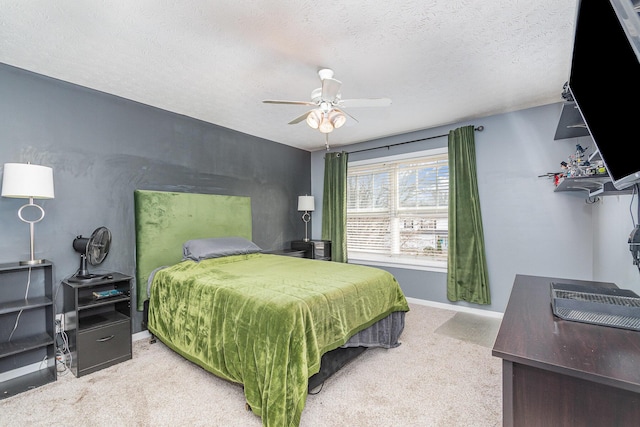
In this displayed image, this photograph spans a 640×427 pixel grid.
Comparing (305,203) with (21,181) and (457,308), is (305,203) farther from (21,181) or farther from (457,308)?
(21,181)

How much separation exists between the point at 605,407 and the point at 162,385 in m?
2.56

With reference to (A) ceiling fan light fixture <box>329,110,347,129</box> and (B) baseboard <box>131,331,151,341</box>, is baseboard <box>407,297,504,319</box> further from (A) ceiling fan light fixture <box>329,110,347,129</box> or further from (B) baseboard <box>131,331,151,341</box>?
(B) baseboard <box>131,331,151,341</box>

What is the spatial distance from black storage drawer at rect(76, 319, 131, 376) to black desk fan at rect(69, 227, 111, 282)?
47 cm

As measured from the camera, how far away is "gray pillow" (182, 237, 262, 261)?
10.4 feet

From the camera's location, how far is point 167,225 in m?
3.32

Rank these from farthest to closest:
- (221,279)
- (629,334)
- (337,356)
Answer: (221,279) → (337,356) → (629,334)

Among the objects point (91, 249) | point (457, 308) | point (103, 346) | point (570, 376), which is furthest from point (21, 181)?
point (457, 308)

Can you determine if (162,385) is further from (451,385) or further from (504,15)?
(504,15)

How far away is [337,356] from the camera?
231 centimetres

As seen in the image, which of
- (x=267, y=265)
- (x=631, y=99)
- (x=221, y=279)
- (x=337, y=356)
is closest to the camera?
(x=631, y=99)

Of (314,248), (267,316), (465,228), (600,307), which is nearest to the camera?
(600,307)

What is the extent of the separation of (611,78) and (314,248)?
4159 millimetres

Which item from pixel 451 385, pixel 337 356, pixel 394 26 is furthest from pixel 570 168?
pixel 337 356

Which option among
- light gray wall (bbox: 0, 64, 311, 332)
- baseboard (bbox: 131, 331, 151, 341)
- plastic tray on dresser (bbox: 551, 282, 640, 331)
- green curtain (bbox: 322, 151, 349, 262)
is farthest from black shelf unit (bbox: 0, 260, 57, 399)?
green curtain (bbox: 322, 151, 349, 262)
